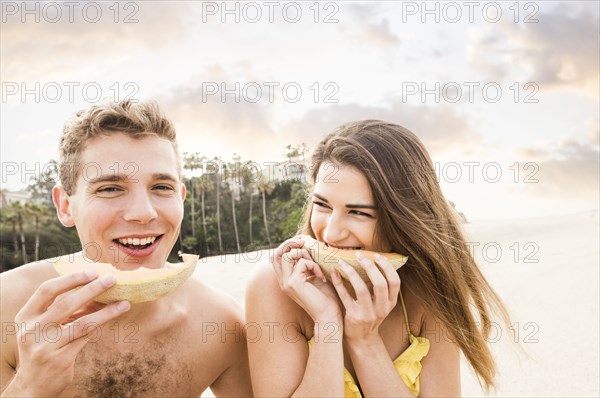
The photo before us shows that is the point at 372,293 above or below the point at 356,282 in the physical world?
below

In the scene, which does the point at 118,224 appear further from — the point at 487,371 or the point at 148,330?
the point at 487,371

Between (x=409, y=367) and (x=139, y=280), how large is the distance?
1.77 meters

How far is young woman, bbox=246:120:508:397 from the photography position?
10.4 ft

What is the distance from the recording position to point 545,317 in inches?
391

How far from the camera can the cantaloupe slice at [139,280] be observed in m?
2.90

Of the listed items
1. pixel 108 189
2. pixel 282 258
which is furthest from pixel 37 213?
pixel 282 258

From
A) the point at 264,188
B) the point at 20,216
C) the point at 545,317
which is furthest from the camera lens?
the point at 264,188

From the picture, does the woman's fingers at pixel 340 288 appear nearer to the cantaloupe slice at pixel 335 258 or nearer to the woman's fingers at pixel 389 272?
the cantaloupe slice at pixel 335 258

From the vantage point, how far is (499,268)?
17.0m

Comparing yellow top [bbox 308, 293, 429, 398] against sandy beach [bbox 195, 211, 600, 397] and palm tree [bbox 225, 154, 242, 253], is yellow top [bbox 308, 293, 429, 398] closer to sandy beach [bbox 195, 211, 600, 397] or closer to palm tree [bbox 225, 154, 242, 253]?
sandy beach [bbox 195, 211, 600, 397]

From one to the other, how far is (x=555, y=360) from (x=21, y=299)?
6687 millimetres

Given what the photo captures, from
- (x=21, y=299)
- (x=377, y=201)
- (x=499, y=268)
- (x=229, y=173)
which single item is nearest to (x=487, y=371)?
(x=377, y=201)

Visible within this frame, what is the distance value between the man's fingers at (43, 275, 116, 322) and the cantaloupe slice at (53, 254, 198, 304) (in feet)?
0.71

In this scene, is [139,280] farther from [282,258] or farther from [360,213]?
[360,213]
